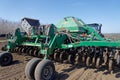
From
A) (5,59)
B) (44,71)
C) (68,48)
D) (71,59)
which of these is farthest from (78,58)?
(5,59)

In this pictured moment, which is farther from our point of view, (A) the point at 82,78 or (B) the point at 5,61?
(B) the point at 5,61

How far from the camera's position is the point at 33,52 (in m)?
7.92

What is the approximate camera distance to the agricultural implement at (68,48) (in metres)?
4.89

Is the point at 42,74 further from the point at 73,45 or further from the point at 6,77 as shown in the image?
the point at 73,45

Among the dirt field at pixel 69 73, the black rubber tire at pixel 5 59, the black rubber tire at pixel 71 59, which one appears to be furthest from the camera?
the black rubber tire at pixel 5 59

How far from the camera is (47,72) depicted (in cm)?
489

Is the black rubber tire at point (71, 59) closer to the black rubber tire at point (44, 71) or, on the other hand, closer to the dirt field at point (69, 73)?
the dirt field at point (69, 73)

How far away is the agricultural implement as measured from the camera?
4.89 metres

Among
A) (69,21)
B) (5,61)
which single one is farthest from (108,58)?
(5,61)

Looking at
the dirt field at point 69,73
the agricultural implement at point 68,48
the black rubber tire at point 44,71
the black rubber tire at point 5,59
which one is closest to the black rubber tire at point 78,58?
the agricultural implement at point 68,48

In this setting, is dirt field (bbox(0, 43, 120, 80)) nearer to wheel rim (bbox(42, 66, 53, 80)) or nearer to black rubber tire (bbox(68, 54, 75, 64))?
black rubber tire (bbox(68, 54, 75, 64))

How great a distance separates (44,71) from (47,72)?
0.16m

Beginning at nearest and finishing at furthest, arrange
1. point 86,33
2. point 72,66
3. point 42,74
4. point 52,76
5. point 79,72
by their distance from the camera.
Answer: point 42,74, point 52,76, point 79,72, point 72,66, point 86,33

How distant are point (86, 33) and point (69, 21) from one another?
975mm
